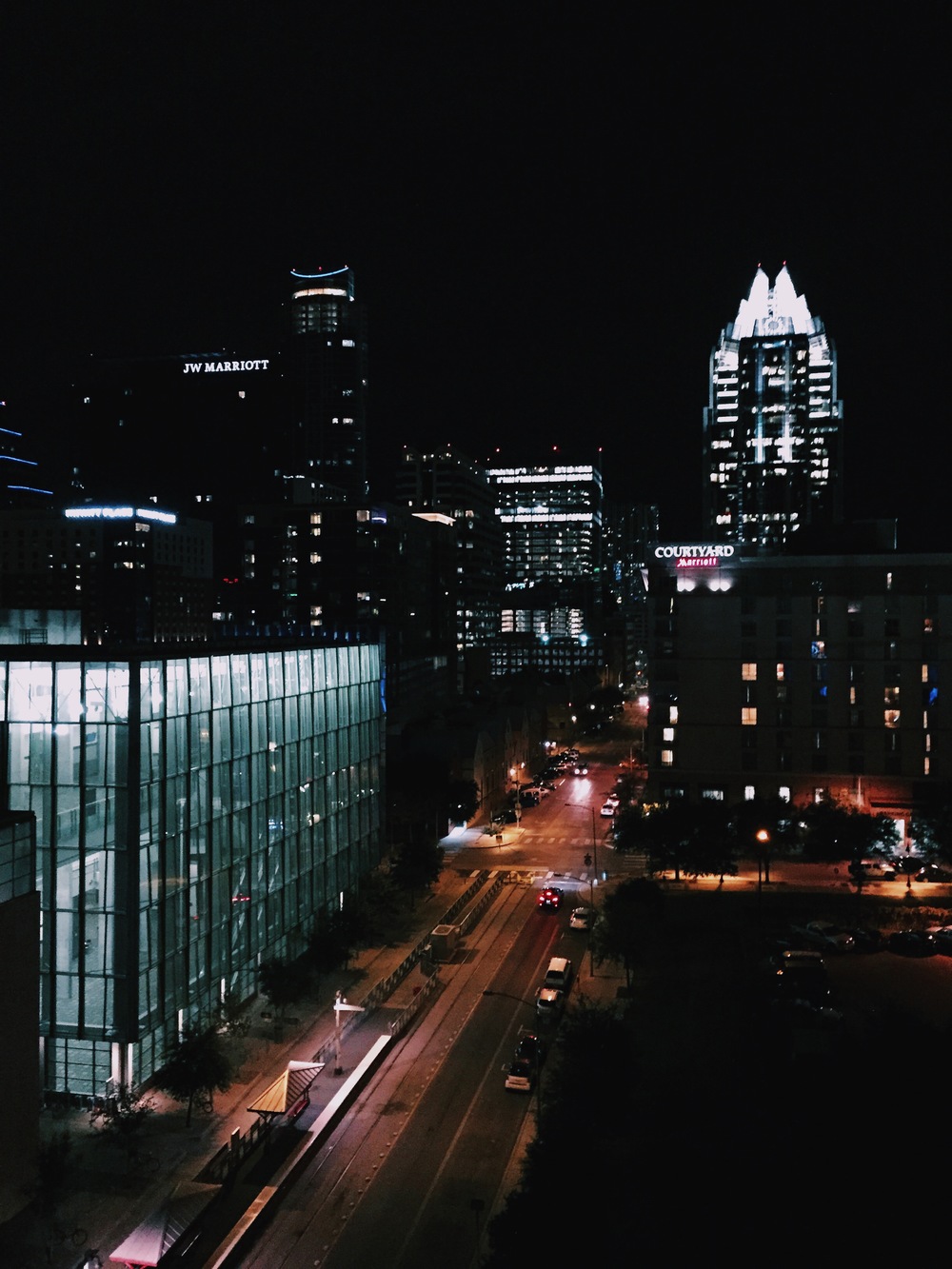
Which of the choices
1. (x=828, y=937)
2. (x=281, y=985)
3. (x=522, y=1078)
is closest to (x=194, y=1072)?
(x=281, y=985)

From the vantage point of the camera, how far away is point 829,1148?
21.2 m

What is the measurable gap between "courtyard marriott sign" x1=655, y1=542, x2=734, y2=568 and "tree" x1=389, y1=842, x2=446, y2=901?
31.8m

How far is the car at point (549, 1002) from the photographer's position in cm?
3594

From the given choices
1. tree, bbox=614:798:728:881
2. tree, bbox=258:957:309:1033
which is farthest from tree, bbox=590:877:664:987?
tree, bbox=258:957:309:1033

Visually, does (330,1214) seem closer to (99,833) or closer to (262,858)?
(99,833)

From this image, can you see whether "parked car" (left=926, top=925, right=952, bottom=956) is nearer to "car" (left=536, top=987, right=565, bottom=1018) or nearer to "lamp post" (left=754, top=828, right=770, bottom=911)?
"lamp post" (left=754, top=828, right=770, bottom=911)

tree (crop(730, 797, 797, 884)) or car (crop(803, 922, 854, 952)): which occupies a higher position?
tree (crop(730, 797, 797, 884))

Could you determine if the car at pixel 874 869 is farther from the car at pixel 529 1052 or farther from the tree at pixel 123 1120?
the tree at pixel 123 1120

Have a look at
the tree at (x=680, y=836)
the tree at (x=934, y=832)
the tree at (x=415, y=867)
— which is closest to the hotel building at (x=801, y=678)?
the tree at (x=934, y=832)

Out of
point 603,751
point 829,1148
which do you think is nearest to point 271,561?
point 603,751

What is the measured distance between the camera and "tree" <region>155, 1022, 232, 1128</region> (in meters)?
28.7

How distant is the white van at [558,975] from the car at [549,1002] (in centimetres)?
84

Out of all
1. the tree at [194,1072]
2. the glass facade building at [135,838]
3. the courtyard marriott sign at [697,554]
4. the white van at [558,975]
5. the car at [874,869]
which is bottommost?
the car at [874,869]

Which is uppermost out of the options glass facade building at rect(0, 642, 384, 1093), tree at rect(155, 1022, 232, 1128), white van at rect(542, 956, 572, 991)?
glass facade building at rect(0, 642, 384, 1093)
